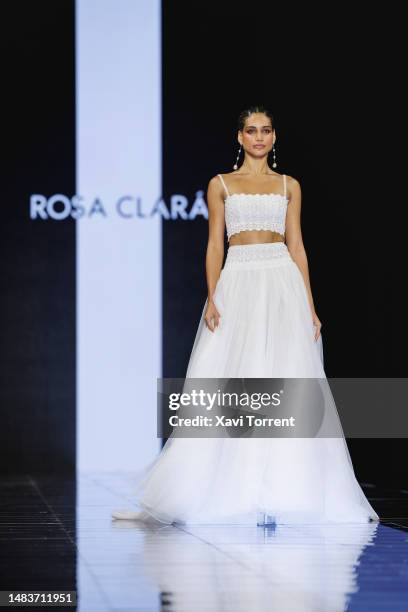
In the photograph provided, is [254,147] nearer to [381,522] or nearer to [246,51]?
[381,522]

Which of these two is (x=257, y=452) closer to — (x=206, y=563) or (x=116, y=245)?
(x=206, y=563)

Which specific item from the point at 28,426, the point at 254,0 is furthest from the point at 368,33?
the point at 28,426

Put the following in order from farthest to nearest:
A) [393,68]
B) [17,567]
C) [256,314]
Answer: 1. [393,68]
2. [256,314]
3. [17,567]

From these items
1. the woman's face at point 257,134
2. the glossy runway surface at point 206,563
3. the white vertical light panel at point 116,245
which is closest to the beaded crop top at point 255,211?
the woman's face at point 257,134

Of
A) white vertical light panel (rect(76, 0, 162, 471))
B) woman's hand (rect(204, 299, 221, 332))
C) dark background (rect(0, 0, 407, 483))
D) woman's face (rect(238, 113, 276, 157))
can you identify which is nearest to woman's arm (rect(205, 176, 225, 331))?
woman's hand (rect(204, 299, 221, 332))

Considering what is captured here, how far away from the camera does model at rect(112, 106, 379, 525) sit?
3906 millimetres

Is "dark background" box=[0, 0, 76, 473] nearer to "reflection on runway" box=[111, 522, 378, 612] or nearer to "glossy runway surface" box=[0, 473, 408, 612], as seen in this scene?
"glossy runway surface" box=[0, 473, 408, 612]

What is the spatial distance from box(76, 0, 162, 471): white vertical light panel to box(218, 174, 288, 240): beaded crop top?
3.38 metres

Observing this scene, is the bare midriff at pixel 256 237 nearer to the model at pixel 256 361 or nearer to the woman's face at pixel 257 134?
the model at pixel 256 361

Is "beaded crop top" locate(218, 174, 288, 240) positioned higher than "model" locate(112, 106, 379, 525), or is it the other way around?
"beaded crop top" locate(218, 174, 288, 240)

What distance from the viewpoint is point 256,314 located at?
4.09 m

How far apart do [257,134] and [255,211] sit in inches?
9.8

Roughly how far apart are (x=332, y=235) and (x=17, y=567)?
4398 millimetres

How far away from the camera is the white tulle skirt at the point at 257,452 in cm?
390
